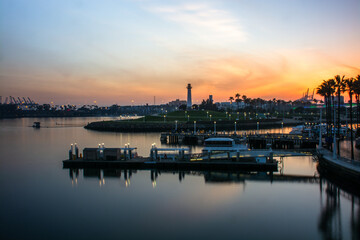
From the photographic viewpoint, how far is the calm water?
2077cm

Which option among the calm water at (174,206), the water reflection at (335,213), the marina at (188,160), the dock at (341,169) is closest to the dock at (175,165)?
the marina at (188,160)

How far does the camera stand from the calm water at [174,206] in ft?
68.1

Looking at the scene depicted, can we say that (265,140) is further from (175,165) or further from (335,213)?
(335,213)

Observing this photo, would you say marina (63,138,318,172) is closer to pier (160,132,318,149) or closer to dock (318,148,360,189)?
dock (318,148,360,189)

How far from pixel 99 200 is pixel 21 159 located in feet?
101

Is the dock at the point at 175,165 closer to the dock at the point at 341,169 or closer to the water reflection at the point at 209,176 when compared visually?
the water reflection at the point at 209,176

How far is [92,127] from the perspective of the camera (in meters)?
127

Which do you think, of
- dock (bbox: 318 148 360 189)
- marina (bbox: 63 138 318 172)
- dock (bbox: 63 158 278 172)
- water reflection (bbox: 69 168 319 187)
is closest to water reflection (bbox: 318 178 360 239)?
dock (bbox: 318 148 360 189)

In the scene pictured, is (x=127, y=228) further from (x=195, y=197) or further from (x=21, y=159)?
(x=21, y=159)

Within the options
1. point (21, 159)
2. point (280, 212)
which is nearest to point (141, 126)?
point (21, 159)

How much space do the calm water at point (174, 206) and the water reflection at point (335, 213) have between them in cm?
6

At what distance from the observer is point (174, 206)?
25.7 m

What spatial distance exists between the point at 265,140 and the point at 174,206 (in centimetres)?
3841

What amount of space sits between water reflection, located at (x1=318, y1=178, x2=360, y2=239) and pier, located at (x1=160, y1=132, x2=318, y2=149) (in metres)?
24.2
